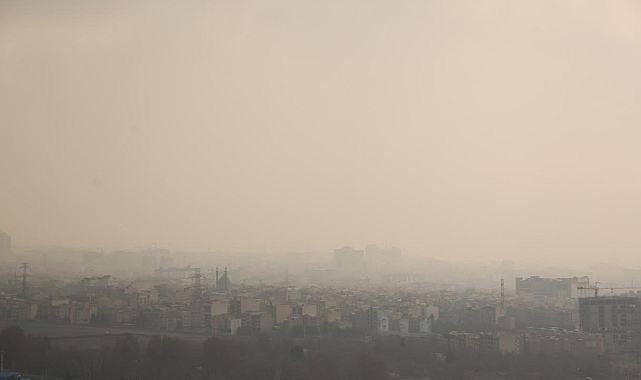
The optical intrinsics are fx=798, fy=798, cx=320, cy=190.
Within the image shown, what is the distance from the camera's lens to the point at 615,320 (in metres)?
10.4

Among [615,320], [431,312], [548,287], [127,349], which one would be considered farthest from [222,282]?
[127,349]

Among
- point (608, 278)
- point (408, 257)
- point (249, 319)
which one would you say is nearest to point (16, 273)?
point (249, 319)

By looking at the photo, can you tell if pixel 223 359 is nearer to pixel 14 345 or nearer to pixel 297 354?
pixel 297 354

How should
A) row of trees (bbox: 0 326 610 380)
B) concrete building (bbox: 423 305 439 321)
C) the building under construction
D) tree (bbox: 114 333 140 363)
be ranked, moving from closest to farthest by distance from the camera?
row of trees (bbox: 0 326 610 380) → tree (bbox: 114 333 140 363) → the building under construction → concrete building (bbox: 423 305 439 321)

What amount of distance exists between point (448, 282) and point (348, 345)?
19.3m

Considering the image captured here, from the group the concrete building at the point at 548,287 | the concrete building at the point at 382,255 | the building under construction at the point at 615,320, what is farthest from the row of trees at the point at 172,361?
the concrete building at the point at 382,255

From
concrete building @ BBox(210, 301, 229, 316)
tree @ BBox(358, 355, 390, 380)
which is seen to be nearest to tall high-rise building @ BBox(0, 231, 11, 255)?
concrete building @ BBox(210, 301, 229, 316)

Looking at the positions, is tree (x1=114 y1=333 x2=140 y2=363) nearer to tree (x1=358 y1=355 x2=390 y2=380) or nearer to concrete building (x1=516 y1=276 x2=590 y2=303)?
tree (x1=358 y1=355 x2=390 y2=380)

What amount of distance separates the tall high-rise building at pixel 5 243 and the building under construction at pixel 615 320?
8337 millimetres

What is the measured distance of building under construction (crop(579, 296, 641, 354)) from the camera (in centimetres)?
945

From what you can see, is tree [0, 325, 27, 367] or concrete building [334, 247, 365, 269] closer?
tree [0, 325, 27, 367]

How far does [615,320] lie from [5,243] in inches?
352

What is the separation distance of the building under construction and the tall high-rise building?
8337 millimetres

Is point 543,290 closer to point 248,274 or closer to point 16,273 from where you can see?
point 248,274
